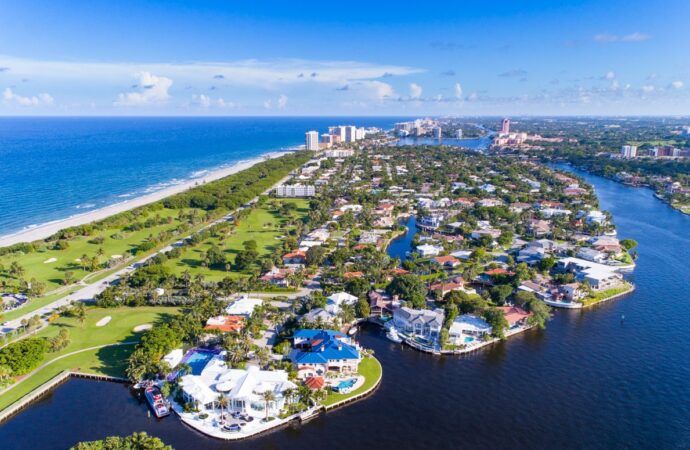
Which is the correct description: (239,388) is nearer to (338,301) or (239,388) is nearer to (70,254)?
(338,301)

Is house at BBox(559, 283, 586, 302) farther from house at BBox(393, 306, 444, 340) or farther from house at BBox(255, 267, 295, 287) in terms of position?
house at BBox(255, 267, 295, 287)

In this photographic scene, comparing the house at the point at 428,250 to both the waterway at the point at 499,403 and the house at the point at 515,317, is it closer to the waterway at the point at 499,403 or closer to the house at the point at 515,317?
the house at the point at 515,317

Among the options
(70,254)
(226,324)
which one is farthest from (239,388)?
(70,254)

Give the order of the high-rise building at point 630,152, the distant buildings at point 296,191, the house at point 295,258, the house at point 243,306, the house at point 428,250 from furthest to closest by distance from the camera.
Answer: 1. the high-rise building at point 630,152
2. the distant buildings at point 296,191
3. the house at point 428,250
4. the house at point 295,258
5. the house at point 243,306

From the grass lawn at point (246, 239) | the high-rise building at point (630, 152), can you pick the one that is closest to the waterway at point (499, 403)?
the grass lawn at point (246, 239)

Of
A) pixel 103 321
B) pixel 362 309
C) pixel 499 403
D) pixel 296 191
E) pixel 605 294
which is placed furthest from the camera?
pixel 296 191

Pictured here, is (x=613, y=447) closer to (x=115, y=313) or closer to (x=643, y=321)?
(x=643, y=321)

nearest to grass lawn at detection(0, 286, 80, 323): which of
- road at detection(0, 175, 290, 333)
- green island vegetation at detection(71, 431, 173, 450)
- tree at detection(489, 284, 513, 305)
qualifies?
road at detection(0, 175, 290, 333)
